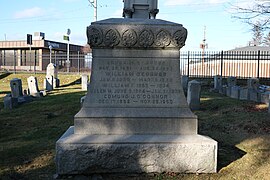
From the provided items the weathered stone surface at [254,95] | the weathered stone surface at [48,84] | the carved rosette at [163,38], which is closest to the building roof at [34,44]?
the weathered stone surface at [48,84]

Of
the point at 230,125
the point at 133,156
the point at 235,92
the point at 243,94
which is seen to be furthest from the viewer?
the point at 235,92

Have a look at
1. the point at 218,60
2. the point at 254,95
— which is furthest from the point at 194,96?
the point at 218,60

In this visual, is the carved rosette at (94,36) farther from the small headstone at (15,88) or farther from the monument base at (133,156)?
the small headstone at (15,88)

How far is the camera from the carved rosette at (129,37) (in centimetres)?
439

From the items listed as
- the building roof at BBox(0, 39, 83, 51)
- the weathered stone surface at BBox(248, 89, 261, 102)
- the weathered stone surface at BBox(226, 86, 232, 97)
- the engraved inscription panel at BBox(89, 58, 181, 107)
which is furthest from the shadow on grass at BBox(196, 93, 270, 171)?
the building roof at BBox(0, 39, 83, 51)

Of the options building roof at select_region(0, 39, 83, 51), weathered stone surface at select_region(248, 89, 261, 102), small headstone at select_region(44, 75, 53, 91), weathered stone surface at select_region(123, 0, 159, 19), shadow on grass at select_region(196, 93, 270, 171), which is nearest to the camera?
shadow on grass at select_region(196, 93, 270, 171)

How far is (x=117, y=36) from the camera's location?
441 centimetres

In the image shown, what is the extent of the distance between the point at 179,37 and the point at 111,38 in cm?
96

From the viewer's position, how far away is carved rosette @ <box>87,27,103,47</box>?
172 inches

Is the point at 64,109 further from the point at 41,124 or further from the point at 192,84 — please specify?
the point at 192,84

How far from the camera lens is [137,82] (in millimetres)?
4555

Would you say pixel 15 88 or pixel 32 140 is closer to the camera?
pixel 32 140

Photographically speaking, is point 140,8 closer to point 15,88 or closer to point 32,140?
point 32,140

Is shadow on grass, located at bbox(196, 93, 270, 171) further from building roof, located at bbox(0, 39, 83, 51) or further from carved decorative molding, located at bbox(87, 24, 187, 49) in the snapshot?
building roof, located at bbox(0, 39, 83, 51)
